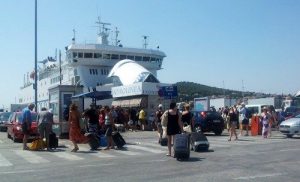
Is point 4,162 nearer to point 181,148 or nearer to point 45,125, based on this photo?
point 45,125

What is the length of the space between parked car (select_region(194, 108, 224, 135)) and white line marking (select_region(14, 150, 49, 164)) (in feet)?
35.1

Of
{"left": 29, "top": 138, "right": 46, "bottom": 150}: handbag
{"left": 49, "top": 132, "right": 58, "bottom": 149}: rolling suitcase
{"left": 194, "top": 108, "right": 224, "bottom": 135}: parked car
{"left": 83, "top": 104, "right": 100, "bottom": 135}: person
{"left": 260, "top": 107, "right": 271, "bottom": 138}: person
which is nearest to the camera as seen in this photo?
{"left": 29, "top": 138, "right": 46, "bottom": 150}: handbag

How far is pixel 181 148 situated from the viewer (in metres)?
13.4

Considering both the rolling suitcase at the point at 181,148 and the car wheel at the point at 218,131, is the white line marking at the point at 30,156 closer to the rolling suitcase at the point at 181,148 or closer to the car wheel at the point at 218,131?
the rolling suitcase at the point at 181,148

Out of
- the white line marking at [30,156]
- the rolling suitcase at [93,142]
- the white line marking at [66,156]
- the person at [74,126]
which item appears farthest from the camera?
the rolling suitcase at [93,142]

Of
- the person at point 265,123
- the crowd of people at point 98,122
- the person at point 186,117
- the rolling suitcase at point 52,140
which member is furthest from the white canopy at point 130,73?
the person at point 186,117

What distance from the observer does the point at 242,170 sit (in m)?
11.2

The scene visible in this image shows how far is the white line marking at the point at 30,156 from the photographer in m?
14.2

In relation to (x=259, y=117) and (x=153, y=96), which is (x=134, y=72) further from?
(x=259, y=117)

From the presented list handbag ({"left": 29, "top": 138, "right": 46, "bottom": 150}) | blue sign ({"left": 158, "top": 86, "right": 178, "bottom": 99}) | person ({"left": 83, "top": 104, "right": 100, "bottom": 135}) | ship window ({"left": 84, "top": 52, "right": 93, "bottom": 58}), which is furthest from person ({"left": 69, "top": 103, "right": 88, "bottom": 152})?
ship window ({"left": 84, "top": 52, "right": 93, "bottom": 58})

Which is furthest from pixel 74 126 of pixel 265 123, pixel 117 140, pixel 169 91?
pixel 169 91

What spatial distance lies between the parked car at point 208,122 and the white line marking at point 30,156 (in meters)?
10.7

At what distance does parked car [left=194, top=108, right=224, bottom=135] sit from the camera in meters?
25.3

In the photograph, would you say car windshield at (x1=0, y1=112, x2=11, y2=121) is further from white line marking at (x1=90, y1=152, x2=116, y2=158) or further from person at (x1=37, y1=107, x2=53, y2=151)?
white line marking at (x1=90, y1=152, x2=116, y2=158)
